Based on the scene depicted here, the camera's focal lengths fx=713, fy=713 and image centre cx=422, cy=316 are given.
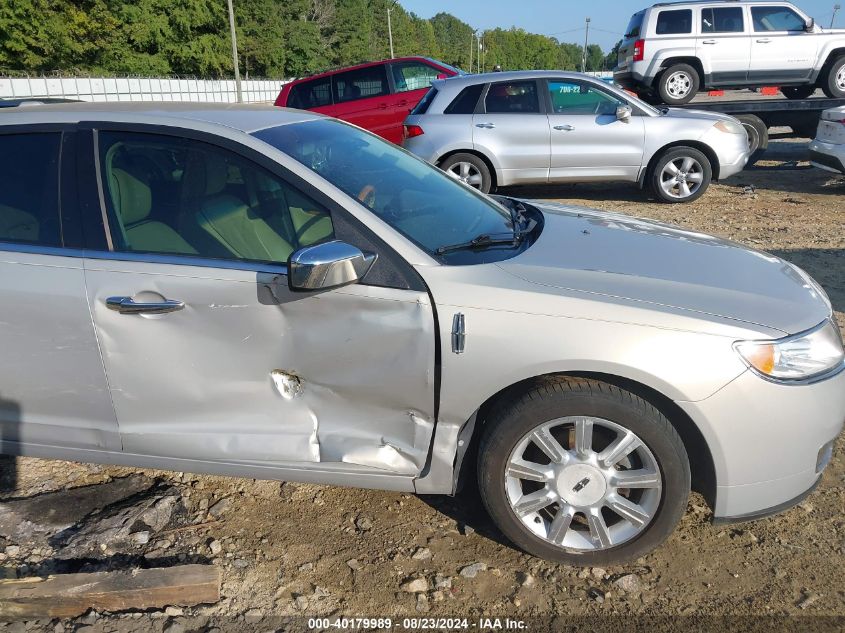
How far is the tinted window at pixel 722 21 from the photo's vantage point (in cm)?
1239

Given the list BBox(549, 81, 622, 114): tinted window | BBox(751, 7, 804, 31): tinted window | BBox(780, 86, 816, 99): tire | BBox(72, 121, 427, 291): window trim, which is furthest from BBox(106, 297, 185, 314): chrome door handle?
BBox(780, 86, 816, 99): tire

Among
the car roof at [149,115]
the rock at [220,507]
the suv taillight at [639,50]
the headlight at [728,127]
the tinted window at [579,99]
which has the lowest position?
the rock at [220,507]

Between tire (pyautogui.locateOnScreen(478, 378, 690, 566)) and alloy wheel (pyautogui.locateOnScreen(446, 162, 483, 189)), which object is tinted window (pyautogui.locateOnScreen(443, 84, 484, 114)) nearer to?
alloy wheel (pyautogui.locateOnScreen(446, 162, 483, 189))

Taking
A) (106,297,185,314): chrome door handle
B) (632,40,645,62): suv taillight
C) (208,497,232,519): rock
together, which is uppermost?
(632,40,645,62): suv taillight

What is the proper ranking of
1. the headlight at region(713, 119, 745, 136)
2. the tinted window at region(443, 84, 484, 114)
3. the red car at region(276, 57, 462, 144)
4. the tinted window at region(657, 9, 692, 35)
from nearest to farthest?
1. the headlight at region(713, 119, 745, 136)
2. the tinted window at region(443, 84, 484, 114)
3. the red car at region(276, 57, 462, 144)
4. the tinted window at region(657, 9, 692, 35)

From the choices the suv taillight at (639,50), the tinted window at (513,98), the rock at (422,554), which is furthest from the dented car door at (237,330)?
the suv taillight at (639,50)

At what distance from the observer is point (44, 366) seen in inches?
111

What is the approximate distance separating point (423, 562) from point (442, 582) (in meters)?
0.14

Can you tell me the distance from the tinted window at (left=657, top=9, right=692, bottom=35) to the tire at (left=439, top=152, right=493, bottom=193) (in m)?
5.70

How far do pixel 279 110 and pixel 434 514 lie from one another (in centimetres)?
204

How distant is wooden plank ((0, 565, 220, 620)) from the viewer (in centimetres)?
251

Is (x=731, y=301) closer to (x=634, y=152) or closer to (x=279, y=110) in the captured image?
(x=279, y=110)

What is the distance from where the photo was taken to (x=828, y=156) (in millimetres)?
9258

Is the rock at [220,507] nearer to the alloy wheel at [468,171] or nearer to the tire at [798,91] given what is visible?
the alloy wheel at [468,171]
